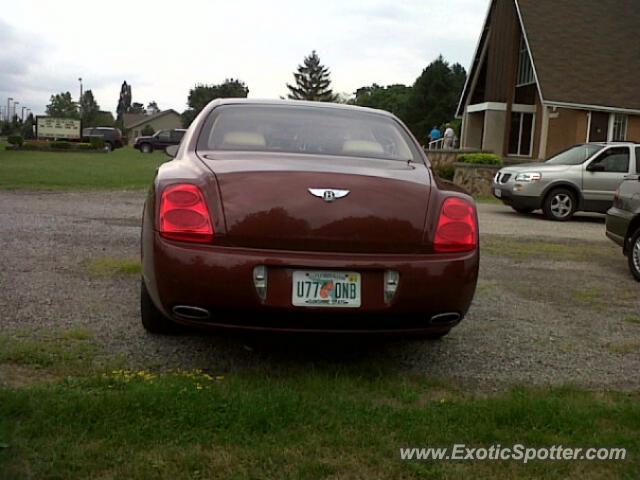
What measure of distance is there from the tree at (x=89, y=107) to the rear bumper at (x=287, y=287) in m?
101

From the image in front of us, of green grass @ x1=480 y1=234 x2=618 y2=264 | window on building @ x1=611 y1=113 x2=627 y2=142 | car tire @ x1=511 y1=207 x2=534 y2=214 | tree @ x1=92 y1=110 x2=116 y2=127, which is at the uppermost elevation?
tree @ x1=92 y1=110 x2=116 y2=127

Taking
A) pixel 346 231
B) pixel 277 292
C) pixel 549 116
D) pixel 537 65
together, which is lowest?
pixel 277 292

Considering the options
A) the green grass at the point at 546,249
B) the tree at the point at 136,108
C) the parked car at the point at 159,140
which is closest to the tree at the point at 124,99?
the tree at the point at 136,108

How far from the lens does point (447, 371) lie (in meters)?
3.96

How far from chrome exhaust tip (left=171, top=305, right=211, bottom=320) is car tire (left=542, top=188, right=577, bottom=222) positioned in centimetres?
1152

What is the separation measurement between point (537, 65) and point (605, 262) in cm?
1881

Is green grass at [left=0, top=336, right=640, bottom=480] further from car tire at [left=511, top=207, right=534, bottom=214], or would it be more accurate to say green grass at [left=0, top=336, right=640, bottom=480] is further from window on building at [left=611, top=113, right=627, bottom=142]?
window on building at [left=611, top=113, right=627, bottom=142]

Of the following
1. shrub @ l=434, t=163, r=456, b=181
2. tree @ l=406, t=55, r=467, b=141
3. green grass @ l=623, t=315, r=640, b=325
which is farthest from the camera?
tree @ l=406, t=55, r=467, b=141

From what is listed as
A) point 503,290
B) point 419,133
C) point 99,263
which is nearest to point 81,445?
point 99,263

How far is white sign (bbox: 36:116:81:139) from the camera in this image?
52344 mm

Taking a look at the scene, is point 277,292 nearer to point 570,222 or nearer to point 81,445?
point 81,445

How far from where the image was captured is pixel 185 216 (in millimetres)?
3432

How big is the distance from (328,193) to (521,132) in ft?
87.1

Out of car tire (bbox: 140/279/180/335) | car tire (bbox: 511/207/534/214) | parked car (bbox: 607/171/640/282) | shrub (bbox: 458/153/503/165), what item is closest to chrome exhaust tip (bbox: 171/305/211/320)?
car tire (bbox: 140/279/180/335)
